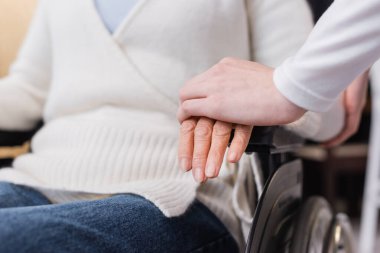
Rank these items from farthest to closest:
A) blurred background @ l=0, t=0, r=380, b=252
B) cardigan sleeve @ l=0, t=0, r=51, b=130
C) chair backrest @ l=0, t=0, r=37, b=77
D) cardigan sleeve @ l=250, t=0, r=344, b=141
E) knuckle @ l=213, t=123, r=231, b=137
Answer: blurred background @ l=0, t=0, r=380, b=252, chair backrest @ l=0, t=0, r=37, b=77, cardigan sleeve @ l=0, t=0, r=51, b=130, cardigan sleeve @ l=250, t=0, r=344, b=141, knuckle @ l=213, t=123, r=231, b=137

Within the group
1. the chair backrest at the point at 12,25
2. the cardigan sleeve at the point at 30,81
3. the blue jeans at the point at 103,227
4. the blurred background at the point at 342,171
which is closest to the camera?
the blue jeans at the point at 103,227

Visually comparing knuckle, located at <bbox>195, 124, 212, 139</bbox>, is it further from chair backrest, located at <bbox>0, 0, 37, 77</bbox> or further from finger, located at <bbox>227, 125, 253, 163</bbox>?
chair backrest, located at <bbox>0, 0, 37, 77</bbox>

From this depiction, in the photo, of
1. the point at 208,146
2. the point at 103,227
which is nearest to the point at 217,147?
the point at 208,146

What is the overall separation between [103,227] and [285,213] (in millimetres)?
262

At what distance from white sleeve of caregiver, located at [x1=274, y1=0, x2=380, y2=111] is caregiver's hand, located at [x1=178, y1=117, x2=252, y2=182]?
7 centimetres

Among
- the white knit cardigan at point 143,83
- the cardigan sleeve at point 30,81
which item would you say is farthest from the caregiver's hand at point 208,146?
the cardigan sleeve at point 30,81

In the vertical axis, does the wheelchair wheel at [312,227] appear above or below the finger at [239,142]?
below

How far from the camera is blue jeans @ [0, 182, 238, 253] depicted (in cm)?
38

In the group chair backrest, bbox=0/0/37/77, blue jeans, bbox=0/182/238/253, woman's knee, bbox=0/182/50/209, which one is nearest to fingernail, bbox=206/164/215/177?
blue jeans, bbox=0/182/238/253

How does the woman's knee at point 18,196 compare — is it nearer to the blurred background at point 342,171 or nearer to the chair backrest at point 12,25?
the chair backrest at point 12,25

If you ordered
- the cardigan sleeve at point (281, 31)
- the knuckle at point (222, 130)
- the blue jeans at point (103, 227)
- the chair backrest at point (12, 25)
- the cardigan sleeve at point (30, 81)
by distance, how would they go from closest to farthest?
the blue jeans at point (103, 227), the knuckle at point (222, 130), the cardigan sleeve at point (281, 31), the cardigan sleeve at point (30, 81), the chair backrest at point (12, 25)

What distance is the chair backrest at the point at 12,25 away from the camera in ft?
3.23

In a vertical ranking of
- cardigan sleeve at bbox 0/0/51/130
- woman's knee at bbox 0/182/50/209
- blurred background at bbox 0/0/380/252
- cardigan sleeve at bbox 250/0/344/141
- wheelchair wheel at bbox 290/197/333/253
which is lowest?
blurred background at bbox 0/0/380/252

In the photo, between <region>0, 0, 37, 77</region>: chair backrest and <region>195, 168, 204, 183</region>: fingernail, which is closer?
<region>195, 168, 204, 183</region>: fingernail
